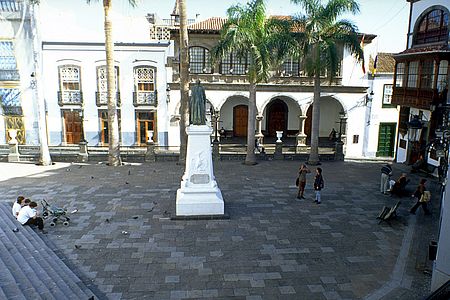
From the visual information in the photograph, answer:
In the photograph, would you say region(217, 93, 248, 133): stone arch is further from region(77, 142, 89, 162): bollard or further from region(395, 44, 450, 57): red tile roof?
region(395, 44, 450, 57): red tile roof

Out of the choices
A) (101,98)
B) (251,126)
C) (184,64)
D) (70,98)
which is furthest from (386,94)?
(70,98)

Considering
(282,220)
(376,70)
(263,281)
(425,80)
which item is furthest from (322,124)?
(263,281)

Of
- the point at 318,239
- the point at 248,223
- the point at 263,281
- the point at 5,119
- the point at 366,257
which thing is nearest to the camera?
the point at 263,281

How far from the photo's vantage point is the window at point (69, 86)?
91.1 ft

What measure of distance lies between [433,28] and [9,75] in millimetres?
27024

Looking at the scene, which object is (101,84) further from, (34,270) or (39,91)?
(34,270)

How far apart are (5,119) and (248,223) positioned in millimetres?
22714

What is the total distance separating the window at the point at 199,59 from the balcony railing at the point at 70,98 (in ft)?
28.4

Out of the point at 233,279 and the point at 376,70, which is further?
the point at 376,70

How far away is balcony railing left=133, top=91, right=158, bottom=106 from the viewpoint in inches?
1111

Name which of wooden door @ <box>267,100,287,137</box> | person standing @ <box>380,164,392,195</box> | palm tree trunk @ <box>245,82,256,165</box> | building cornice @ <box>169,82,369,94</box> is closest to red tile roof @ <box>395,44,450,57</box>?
person standing @ <box>380,164,392,195</box>

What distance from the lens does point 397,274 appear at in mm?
9375

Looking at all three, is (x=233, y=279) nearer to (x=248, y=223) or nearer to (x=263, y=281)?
(x=263, y=281)

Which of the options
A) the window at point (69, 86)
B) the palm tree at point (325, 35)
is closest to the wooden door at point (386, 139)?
the palm tree at point (325, 35)
